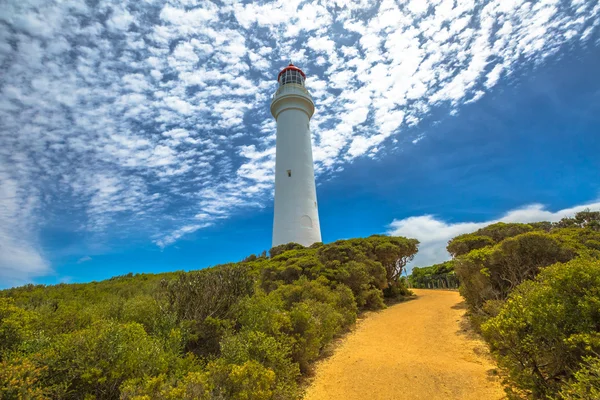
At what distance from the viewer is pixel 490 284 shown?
10516mm

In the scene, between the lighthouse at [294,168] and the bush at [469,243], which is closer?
the bush at [469,243]

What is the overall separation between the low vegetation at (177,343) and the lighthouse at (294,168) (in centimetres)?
1104

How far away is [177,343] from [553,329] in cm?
636

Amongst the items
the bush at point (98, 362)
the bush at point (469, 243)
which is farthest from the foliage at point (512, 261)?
the bush at point (98, 362)

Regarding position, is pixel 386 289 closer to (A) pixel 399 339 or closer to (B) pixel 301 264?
(B) pixel 301 264

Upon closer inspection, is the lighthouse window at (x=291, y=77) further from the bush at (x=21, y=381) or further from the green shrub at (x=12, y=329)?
the bush at (x=21, y=381)

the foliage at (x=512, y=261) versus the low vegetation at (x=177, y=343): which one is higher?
the foliage at (x=512, y=261)

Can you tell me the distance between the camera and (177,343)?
5707mm

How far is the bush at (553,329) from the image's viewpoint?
402 cm

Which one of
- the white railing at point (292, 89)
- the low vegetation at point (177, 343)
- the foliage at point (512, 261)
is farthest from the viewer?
the white railing at point (292, 89)

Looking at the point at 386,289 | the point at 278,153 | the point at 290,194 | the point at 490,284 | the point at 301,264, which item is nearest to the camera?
the point at 490,284

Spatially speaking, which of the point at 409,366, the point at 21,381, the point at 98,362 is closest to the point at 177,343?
the point at 98,362

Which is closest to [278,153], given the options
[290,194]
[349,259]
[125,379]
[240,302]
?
[290,194]

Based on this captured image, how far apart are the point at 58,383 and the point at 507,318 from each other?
7.10 metres
